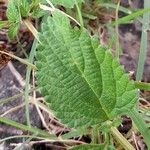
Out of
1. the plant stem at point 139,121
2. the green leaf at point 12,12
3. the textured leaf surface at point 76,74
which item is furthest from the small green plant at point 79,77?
the green leaf at point 12,12

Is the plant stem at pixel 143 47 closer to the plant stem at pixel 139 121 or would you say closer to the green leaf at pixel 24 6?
the plant stem at pixel 139 121

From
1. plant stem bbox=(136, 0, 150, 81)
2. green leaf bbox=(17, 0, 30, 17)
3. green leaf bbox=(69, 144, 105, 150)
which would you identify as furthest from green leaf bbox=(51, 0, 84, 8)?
green leaf bbox=(69, 144, 105, 150)

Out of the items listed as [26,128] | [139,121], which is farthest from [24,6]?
[139,121]

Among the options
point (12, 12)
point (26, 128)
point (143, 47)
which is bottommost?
point (26, 128)

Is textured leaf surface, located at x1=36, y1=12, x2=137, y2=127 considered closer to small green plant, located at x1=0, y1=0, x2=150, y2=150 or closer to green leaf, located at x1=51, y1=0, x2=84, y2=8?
small green plant, located at x1=0, y1=0, x2=150, y2=150

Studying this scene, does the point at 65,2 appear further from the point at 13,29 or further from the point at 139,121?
the point at 139,121

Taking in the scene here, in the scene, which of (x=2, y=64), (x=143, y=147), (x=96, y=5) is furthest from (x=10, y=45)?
(x=143, y=147)

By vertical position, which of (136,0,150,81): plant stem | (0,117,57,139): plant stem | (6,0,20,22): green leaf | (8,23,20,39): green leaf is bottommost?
(0,117,57,139): plant stem

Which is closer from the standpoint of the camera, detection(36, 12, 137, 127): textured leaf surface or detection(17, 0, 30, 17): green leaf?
detection(36, 12, 137, 127): textured leaf surface
